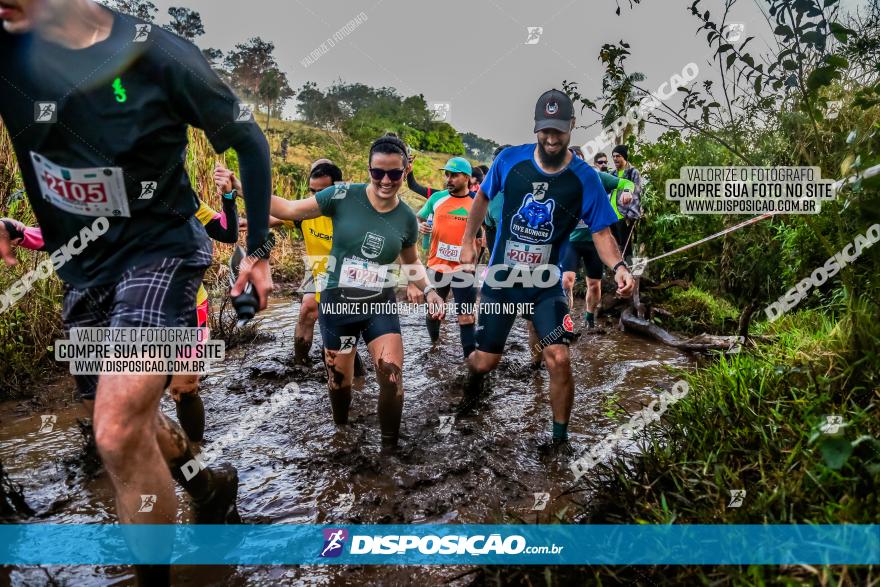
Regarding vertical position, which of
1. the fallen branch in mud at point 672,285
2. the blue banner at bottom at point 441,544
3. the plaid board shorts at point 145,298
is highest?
the fallen branch in mud at point 672,285

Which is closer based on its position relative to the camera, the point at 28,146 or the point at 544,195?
the point at 28,146

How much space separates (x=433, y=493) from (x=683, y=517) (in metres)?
1.53

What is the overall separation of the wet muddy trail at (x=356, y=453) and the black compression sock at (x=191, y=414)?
23cm

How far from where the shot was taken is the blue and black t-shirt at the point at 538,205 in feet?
13.3

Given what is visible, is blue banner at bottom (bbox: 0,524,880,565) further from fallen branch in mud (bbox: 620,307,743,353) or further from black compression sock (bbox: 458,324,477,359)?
Answer: black compression sock (bbox: 458,324,477,359)

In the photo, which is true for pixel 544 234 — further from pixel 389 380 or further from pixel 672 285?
pixel 672 285

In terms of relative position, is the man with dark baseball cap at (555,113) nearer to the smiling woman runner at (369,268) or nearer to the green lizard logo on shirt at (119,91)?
the smiling woman runner at (369,268)

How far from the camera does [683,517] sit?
8.18 ft

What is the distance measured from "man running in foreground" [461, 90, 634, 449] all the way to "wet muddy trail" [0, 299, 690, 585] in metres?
0.61

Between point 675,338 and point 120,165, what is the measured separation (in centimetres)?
646

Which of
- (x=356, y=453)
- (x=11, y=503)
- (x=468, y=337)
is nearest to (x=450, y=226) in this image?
(x=468, y=337)

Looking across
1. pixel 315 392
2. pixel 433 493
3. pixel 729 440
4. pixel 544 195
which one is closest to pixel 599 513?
pixel 729 440

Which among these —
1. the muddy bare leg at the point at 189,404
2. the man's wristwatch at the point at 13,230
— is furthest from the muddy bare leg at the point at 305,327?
the man's wristwatch at the point at 13,230

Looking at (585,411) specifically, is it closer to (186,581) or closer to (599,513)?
(599,513)
